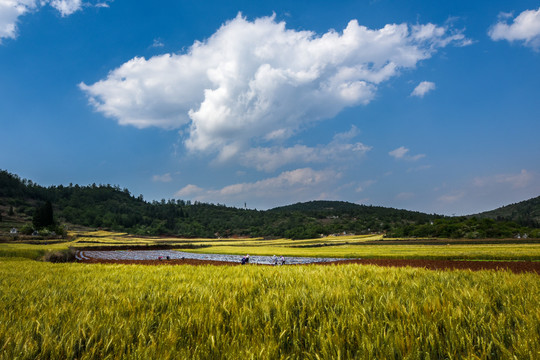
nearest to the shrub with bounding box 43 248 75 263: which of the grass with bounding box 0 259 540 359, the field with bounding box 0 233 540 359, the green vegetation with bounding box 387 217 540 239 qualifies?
the field with bounding box 0 233 540 359

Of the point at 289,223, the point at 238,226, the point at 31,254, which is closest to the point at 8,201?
the point at 238,226

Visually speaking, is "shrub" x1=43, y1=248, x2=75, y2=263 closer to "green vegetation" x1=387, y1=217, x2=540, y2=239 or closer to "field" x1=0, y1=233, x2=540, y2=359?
"field" x1=0, y1=233, x2=540, y2=359

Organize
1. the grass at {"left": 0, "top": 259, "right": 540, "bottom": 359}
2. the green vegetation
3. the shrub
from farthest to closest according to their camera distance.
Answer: the green vegetation, the shrub, the grass at {"left": 0, "top": 259, "right": 540, "bottom": 359}

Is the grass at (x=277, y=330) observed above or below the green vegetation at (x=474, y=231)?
above

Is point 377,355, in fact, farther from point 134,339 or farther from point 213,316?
point 134,339

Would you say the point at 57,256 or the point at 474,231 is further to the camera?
the point at 474,231

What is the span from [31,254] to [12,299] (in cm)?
3681

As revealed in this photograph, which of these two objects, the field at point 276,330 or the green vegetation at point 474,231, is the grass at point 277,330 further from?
the green vegetation at point 474,231

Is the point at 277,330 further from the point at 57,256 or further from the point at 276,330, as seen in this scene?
the point at 57,256

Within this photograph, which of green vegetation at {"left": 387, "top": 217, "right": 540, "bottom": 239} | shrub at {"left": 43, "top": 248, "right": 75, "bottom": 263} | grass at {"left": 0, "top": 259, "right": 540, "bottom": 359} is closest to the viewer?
grass at {"left": 0, "top": 259, "right": 540, "bottom": 359}

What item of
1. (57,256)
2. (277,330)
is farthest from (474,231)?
(277,330)

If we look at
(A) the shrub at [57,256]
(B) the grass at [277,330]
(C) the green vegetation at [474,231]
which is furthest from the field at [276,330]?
(C) the green vegetation at [474,231]

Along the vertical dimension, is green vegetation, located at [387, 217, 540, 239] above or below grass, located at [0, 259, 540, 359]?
below

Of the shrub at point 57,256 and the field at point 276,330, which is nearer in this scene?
the field at point 276,330
